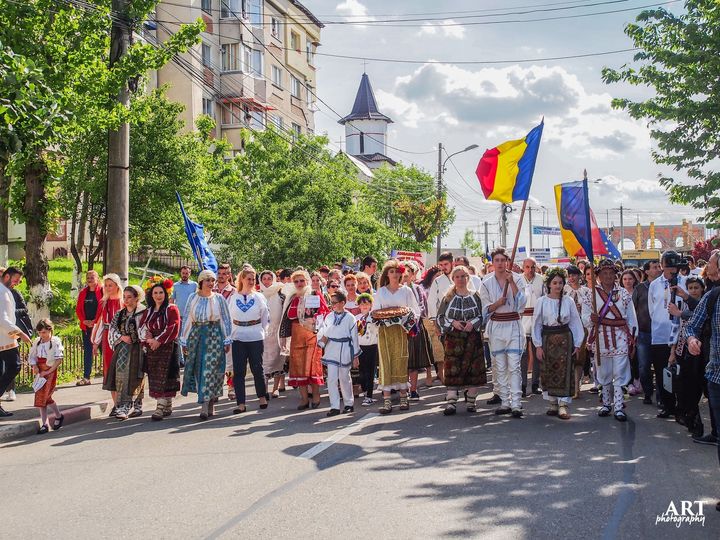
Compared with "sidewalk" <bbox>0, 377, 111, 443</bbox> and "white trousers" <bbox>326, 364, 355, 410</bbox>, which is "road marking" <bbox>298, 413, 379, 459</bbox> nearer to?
"white trousers" <bbox>326, 364, 355, 410</bbox>

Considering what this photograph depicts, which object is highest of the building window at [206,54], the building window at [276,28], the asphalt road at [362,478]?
the building window at [276,28]

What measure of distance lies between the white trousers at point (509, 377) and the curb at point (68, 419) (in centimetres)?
548

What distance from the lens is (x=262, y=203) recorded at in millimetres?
26734

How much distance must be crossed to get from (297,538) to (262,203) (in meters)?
21.9

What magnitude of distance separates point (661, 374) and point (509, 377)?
196cm

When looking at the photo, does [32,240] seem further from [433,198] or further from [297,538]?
[433,198]

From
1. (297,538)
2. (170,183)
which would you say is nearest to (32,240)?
(170,183)

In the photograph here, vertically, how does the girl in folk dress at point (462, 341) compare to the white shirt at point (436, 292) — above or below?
below

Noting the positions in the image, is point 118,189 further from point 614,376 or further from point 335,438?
point 614,376

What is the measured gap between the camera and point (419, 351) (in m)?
11.9

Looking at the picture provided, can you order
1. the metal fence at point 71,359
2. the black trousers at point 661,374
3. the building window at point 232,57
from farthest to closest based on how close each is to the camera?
the building window at point 232,57
the metal fence at point 71,359
the black trousers at point 661,374

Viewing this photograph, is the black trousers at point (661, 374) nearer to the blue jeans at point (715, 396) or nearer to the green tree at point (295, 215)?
the blue jeans at point (715, 396)

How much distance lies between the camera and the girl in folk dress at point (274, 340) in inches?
501

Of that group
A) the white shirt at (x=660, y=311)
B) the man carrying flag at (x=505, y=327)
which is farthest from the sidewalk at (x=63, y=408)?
the white shirt at (x=660, y=311)
